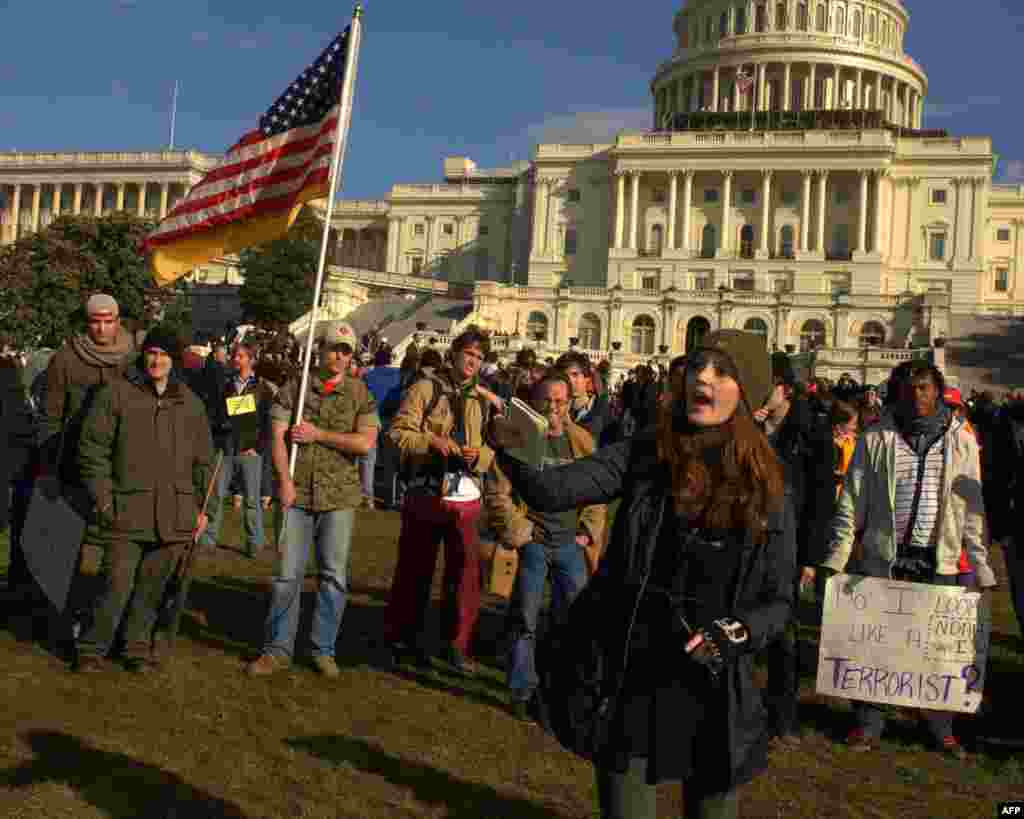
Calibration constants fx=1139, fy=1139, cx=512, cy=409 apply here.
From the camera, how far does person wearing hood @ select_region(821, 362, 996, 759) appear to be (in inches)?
270

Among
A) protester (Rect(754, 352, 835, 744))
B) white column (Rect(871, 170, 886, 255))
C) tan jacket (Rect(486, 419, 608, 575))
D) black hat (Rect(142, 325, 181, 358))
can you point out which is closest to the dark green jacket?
black hat (Rect(142, 325, 181, 358))

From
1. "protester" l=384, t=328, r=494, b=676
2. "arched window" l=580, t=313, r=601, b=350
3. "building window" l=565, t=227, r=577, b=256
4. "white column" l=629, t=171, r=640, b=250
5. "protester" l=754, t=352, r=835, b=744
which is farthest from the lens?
"building window" l=565, t=227, r=577, b=256

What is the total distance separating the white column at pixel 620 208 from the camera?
260 ft

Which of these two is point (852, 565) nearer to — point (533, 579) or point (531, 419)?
point (533, 579)

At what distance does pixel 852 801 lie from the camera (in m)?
6.03

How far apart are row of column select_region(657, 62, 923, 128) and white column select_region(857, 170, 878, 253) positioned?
56.0 ft

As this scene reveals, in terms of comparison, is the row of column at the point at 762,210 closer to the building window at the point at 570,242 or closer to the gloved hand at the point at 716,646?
the building window at the point at 570,242

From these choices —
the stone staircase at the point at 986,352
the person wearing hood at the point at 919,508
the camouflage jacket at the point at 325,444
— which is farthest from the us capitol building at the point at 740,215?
the person wearing hood at the point at 919,508

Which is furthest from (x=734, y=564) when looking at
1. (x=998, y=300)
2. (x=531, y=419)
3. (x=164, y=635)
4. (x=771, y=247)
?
(x=998, y=300)

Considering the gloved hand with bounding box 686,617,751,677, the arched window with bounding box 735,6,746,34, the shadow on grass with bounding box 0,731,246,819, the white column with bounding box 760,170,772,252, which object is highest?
the arched window with bounding box 735,6,746,34

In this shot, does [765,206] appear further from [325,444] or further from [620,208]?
[325,444]

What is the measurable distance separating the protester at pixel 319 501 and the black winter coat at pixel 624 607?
394 cm

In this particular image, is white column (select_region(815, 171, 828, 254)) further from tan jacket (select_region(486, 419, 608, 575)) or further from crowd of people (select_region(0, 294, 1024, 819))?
tan jacket (select_region(486, 419, 608, 575))

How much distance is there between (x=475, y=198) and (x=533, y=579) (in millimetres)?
86822
